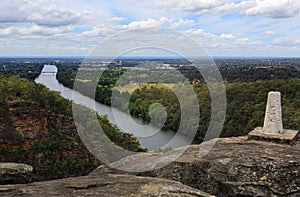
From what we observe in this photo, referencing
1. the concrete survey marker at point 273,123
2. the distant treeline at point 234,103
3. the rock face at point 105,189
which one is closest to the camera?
the rock face at point 105,189

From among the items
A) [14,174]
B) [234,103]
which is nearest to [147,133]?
[234,103]

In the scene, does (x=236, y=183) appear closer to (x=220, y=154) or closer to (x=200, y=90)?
(x=220, y=154)

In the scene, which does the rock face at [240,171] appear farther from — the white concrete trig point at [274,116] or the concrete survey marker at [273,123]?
the white concrete trig point at [274,116]

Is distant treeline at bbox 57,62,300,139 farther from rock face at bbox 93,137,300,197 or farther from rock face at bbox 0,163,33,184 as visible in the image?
rock face at bbox 0,163,33,184

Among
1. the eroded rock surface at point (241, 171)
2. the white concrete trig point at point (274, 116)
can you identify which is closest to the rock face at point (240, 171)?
the eroded rock surface at point (241, 171)

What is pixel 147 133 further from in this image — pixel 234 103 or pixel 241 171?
pixel 241 171

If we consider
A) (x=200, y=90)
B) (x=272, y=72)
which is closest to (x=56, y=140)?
(x=200, y=90)
